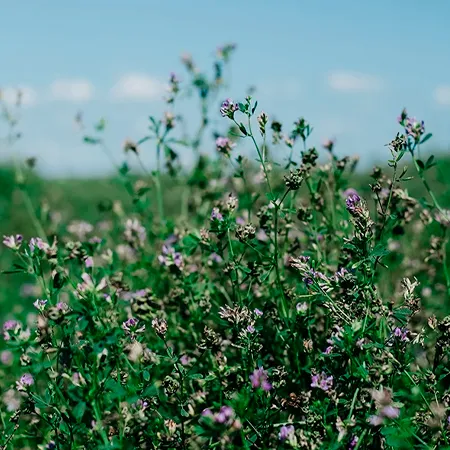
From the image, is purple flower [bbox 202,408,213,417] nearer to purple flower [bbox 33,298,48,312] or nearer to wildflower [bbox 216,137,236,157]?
purple flower [bbox 33,298,48,312]

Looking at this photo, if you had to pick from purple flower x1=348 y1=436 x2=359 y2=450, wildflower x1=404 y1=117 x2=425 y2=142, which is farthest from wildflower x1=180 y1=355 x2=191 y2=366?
wildflower x1=404 y1=117 x2=425 y2=142

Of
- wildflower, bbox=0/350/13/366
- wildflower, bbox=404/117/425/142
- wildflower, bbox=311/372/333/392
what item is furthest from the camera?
wildflower, bbox=0/350/13/366

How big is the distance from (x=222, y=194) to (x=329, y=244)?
4.03 ft

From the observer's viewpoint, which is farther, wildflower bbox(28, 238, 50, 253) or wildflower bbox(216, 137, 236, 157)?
wildflower bbox(216, 137, 236, 157)

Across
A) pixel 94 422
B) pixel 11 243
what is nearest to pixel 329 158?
pixel 11 243

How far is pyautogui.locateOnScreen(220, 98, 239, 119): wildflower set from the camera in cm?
236

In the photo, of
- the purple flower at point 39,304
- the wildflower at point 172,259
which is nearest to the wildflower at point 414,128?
the wildflower at point 172,259

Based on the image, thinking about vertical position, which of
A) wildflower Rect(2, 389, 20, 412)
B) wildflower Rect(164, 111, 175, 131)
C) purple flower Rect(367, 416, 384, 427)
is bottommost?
wildflower Rect(2, 389, 20, 412)

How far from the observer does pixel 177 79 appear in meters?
3.64

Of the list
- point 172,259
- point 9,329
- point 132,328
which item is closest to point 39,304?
point 9,329

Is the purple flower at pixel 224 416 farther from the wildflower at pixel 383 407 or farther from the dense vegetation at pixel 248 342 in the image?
the wildflower at pixel 383 407

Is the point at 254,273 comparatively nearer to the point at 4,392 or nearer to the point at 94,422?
the point at 94,422

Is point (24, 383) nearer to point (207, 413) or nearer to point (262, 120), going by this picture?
point (207, 413)

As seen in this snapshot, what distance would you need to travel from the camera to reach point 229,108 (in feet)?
7.77
